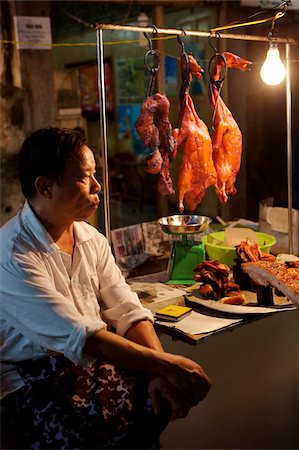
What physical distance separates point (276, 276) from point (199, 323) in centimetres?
42

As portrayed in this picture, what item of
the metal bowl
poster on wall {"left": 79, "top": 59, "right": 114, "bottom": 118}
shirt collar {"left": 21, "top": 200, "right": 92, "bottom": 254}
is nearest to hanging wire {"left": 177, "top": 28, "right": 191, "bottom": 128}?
the metal bowl

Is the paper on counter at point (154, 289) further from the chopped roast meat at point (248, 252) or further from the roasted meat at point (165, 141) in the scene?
the roasted meat at point (165, 141)

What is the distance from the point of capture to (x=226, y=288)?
2.51m

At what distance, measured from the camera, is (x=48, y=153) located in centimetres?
204

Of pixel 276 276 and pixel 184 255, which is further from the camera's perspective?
pixel 184 255

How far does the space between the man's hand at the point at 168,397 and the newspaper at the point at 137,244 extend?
129 centimetres

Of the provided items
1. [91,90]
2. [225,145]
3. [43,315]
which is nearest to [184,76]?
[225,145]

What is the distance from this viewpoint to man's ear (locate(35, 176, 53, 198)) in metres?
2.06

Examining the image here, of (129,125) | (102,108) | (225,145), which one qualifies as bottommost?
(225,145)

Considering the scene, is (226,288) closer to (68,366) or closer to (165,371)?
(165,371)

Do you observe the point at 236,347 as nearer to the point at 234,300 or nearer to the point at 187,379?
the point at 234,300

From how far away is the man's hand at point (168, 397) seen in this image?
187 cm

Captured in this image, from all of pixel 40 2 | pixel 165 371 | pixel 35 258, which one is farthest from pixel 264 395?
pixel 40 2

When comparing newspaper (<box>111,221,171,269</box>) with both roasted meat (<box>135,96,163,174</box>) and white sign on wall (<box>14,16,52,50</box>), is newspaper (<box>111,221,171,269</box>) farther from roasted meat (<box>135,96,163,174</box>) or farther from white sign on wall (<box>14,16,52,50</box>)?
white sign on wall (<box>14,16,52,50</box>)
